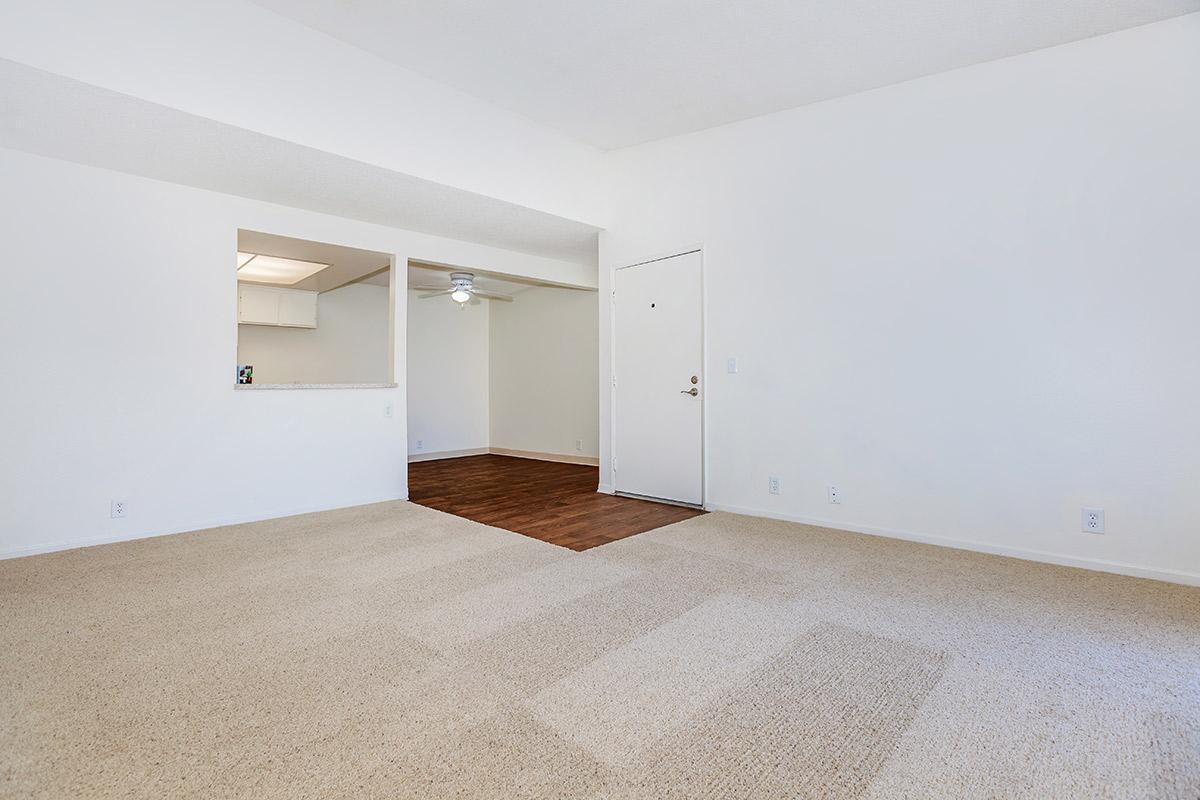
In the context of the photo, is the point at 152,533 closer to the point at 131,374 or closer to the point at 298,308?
the point at 131,374

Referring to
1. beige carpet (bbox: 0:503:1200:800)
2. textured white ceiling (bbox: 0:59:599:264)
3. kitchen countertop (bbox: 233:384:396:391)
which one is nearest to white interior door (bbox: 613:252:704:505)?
textured white ceiling (bbox: 0:59:599:264)

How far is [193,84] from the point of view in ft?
9.33

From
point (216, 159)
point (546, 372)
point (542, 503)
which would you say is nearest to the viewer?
point (216, 159)

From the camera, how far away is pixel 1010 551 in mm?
3244

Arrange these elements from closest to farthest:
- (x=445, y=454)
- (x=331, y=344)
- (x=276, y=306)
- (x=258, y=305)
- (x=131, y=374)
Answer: (x=131, y=374) → (x=258, y=305) → (x=276, y=306) → (x=331, y=344) → (x=445, y=454)

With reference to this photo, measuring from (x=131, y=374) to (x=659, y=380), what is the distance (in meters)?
3.86

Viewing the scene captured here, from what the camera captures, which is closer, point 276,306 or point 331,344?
point 276,306

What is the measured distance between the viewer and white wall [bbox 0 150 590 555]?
3277 mm

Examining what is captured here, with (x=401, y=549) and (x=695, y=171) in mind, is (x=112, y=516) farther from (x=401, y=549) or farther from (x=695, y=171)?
(x=695, y=171)

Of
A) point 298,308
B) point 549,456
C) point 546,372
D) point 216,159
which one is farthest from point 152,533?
point 546,372

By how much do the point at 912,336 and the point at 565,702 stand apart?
3156 millimetres

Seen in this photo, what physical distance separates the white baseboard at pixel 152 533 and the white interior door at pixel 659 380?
254 cm

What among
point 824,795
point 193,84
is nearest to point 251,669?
point 824,795

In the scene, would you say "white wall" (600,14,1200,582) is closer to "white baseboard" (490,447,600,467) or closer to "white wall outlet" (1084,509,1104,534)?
"white wall outlet" (1084,509,1104,534)
